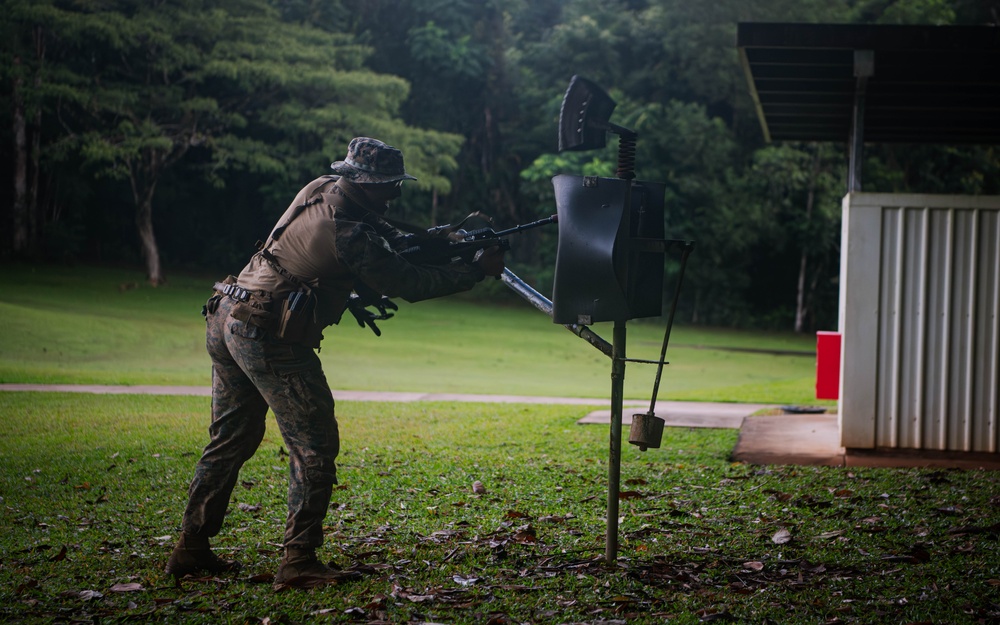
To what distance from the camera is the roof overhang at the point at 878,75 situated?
26.1ft

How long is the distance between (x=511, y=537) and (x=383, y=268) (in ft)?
6.06

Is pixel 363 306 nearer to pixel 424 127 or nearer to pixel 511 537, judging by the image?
pixel 511 537

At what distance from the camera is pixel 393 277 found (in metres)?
4.95

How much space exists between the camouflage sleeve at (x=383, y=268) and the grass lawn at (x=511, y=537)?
1415 mm

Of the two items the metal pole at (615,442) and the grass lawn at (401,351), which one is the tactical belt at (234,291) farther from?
the grass lawn at (401,351)

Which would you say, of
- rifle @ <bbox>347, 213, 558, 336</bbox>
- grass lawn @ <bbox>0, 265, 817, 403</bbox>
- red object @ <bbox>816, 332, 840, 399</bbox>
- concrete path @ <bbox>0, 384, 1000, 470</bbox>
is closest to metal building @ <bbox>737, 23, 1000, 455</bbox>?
concrete path @ <bbox>0, 384, 1000, 470</bbox>

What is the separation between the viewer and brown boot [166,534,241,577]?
5.07 metres

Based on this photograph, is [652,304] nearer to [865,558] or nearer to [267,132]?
[865,558]

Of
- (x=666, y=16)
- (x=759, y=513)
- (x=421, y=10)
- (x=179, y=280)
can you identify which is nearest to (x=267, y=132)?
(x=179, y=280)

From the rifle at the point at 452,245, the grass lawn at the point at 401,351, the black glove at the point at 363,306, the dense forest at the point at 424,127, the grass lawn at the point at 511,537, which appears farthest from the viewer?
the dense forest at the point at 424,127

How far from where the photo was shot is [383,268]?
4.92 metres

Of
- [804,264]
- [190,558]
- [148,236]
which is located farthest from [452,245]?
[804,264]

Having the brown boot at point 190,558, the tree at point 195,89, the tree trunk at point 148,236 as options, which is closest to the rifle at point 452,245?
the brown boot at point 190,558

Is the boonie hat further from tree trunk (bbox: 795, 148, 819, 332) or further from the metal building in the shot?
tree trunk (bbox: 795, 148, 819, 332)
